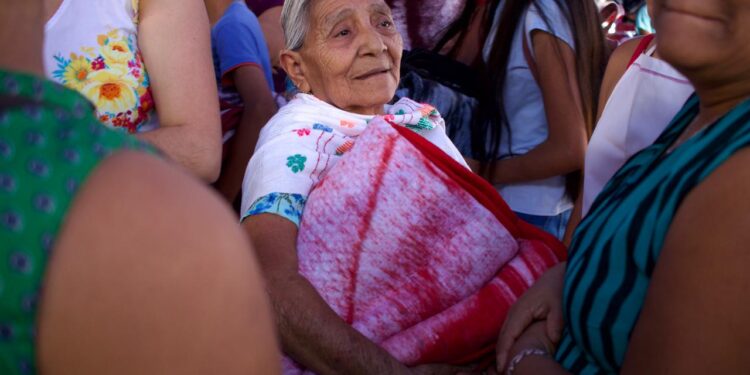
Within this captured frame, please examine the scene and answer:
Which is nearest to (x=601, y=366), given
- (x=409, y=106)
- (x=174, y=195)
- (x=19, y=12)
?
(x=174, y=195)

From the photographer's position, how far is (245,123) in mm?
2957

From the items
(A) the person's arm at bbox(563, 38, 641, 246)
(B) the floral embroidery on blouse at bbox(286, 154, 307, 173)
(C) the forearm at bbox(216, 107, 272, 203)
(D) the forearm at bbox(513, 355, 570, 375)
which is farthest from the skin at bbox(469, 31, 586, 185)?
(D) the forearm at bbox(513, 355, 570, 375)

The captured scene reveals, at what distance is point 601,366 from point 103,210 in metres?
1.02

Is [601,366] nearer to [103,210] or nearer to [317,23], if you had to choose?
[103,210]

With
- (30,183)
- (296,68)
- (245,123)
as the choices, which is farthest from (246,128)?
(30,183)

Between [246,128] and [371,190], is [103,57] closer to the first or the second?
[371,190]

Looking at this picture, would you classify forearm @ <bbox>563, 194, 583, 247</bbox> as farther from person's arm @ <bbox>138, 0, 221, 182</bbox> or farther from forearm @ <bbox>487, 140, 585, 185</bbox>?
person's arm @ <bbox>138, 0, 221, 182</bbox>

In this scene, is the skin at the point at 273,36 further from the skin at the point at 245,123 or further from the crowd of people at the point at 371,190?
the skin at the point at 245,123

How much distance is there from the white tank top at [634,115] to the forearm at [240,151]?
1339 mm

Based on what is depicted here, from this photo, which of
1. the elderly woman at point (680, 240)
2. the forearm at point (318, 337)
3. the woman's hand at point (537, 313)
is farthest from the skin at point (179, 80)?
the elderly woman at point (680, 240)

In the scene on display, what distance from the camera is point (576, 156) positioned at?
9.65ft

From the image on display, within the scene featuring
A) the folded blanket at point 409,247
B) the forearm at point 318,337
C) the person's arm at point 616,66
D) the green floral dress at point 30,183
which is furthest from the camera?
the person's arm at point 616,66

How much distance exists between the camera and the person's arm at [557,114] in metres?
2.89

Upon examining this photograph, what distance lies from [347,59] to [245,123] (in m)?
0.63
